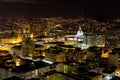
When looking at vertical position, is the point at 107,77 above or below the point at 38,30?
below

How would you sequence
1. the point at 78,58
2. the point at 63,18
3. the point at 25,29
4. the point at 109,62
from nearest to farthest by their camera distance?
the point at 109,62
the point at 78,58
the point at 25,29
the point at 63,18

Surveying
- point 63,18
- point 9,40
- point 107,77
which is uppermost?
point 63,18

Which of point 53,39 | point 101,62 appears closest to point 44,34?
point 53,39

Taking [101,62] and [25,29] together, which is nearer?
[101,62]

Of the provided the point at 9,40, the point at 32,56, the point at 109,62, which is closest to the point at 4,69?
the point at 32,56

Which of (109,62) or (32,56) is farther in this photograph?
(32,56)

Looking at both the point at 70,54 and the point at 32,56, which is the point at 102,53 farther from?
the point at 32,56

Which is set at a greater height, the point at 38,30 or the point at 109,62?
the point at 38,30

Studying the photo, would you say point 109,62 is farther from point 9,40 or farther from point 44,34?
point 44,34

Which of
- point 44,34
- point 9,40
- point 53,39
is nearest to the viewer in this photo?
point 9,40
